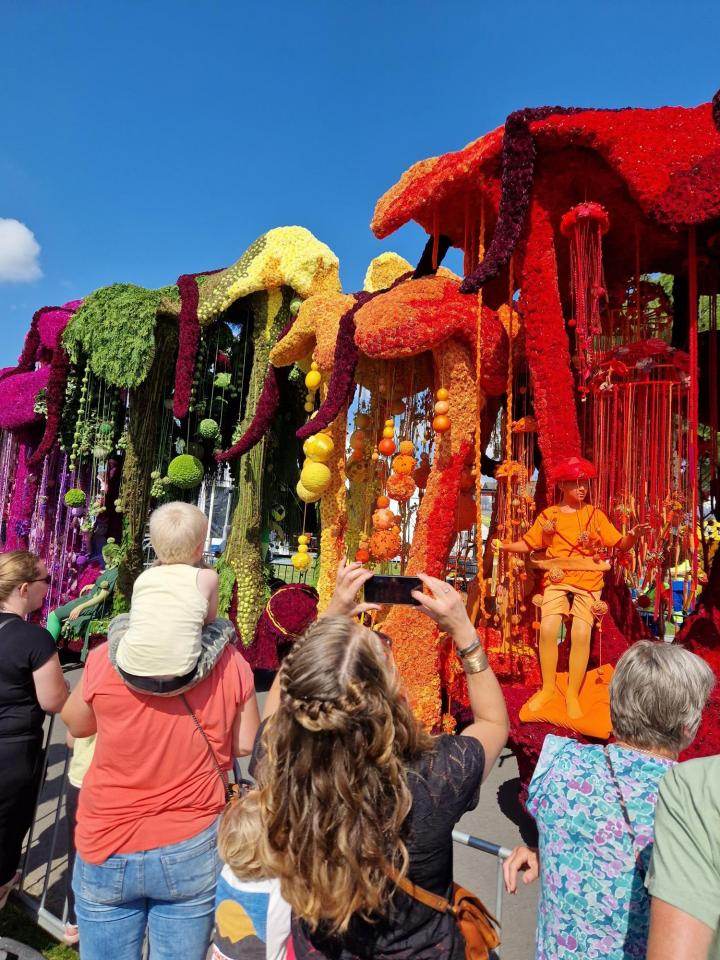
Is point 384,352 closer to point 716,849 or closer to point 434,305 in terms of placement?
point 434,305

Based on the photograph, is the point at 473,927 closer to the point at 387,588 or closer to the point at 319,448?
the point at 387,588

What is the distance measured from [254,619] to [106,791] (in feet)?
12.8

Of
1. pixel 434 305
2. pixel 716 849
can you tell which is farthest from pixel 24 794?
pixel 434 305

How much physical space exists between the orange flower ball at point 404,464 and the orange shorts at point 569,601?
122 cm

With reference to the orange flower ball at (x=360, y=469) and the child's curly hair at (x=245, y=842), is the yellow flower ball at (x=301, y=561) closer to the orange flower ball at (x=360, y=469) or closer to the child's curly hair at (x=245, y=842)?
the orange flower ball at (x=360, y=469)

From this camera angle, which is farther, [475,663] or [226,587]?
[226,587]

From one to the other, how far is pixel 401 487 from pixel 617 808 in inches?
114

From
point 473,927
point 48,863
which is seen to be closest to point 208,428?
point 48,863

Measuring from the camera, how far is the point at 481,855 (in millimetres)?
3027

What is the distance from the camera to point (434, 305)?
378 centimetres

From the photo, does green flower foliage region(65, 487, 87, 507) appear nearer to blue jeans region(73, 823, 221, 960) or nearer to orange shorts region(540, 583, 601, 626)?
orange shorts region(540, 583, 601, 626)

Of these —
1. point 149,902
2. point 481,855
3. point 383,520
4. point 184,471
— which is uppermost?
point 184,471

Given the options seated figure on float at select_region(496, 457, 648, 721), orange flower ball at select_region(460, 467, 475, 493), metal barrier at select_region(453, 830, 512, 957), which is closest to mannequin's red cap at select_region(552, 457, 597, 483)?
seated figure on float at select_region(496, 457, 648, 721)

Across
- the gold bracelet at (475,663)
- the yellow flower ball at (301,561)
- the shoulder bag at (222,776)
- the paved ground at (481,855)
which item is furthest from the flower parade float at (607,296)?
the gold bracelet at (475,663)
